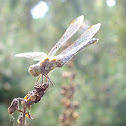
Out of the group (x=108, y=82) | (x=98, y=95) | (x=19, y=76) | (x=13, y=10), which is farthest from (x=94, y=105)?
(x=13, y=10)

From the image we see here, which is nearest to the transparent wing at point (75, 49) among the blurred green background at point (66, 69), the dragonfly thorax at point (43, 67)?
the dragonfly thorax at point (43, 67)

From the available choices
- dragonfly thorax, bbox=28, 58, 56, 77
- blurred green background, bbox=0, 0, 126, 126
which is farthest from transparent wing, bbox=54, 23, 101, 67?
blurred green background, bbox=0, 0, 126, 126

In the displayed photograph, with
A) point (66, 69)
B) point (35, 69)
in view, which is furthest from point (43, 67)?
point (66, 69)

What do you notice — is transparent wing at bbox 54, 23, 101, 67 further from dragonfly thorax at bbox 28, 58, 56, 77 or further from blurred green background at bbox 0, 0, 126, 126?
blurred green background at bbox 0, 0, 126, 126

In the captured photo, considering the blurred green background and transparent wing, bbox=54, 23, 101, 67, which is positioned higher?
the blurred green background

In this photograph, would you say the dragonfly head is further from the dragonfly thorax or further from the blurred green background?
the blurred green background

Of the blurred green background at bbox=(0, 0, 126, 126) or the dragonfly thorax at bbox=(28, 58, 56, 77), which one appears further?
the blurred green background at bbox=(0, 0, 126, 126)

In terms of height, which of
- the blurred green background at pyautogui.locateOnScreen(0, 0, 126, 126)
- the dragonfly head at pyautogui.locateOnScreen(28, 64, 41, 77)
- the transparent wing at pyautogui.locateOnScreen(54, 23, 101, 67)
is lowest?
the dragonfly head at pyautogui.locateOnScreen(28, 64, 41, 77)

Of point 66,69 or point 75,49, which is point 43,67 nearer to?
point 75,49

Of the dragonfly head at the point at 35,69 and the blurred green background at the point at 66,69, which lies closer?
the dragonfly head at the point at 35,69

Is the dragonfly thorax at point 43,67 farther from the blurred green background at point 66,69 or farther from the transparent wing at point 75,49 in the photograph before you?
the blurred green background at point 66,69
